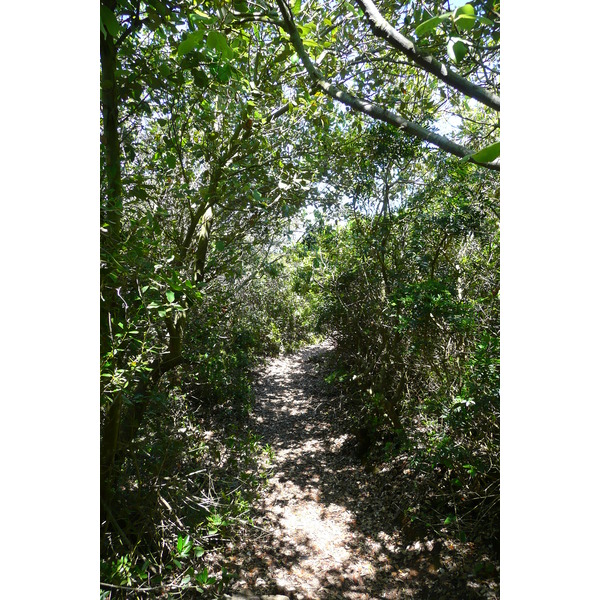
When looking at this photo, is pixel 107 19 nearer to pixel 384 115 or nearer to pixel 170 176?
pixel 384 115

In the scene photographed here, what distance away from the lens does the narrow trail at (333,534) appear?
3.20m

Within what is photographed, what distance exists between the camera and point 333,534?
12.8 ft

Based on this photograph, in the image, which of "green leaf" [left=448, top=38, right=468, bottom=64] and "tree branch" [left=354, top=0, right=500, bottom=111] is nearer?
"green leaf" [left=448, top=38, right=468, bottom=64]

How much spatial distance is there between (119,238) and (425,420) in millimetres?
3325

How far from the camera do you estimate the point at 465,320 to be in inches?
128

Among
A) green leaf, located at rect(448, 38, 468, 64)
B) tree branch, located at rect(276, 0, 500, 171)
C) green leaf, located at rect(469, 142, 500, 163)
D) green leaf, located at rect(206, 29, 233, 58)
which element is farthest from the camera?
tree branch, located at rect(276, 0, 500, 171)

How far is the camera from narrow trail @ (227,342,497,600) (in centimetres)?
320

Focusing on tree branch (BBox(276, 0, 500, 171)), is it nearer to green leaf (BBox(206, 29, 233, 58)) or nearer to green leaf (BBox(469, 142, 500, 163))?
green leaf (BBox(469, 142, 500, 163))

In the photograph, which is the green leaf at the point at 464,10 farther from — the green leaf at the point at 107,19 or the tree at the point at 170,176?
the green leaf at the point at 107,19

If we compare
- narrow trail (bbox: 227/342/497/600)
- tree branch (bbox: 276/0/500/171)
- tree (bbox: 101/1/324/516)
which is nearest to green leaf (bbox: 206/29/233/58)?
tree (bbox: 101/1/324/516)

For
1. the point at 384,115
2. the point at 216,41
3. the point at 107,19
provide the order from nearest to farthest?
the point at 216,41
the point at 107,19
the point at 384,115

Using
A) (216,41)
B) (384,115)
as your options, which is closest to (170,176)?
(384,115)
